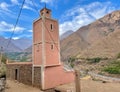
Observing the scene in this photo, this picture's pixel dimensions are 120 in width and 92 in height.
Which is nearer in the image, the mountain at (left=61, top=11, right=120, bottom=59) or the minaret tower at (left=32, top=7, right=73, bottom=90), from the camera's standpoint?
the minaret tower at (left=32, top=7, right=73, bottom=90)

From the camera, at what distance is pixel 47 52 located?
18.8 metres

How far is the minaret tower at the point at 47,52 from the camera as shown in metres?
18.4

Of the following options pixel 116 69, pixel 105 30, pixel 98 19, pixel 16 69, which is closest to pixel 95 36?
pixel 105 30

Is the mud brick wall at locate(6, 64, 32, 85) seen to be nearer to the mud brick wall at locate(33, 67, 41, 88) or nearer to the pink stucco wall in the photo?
the mud brick wall at locate(33, 67, 41, 88)

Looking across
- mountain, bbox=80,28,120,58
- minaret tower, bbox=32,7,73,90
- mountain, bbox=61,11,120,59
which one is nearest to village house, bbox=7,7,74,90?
minaret tower, bbox=32,7,73,90

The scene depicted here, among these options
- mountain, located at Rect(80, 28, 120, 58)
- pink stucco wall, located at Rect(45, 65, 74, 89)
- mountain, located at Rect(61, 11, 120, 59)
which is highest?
mountain, located at Rect(61, 11, 120, 59)

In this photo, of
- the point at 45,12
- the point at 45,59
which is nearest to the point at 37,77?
the point at 45,59

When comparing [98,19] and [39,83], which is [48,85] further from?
[98,19]

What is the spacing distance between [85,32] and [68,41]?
29.9m

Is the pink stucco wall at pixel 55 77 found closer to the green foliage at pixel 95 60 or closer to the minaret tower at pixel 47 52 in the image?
the minaret tower at pixel 47 52

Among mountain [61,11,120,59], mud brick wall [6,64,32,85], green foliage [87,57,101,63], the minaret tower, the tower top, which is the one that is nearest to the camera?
the minaret tower

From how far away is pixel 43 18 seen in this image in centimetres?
1880

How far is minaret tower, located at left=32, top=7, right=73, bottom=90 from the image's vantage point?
60.5 ft

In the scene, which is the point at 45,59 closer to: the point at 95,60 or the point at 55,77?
the point at 55,77
